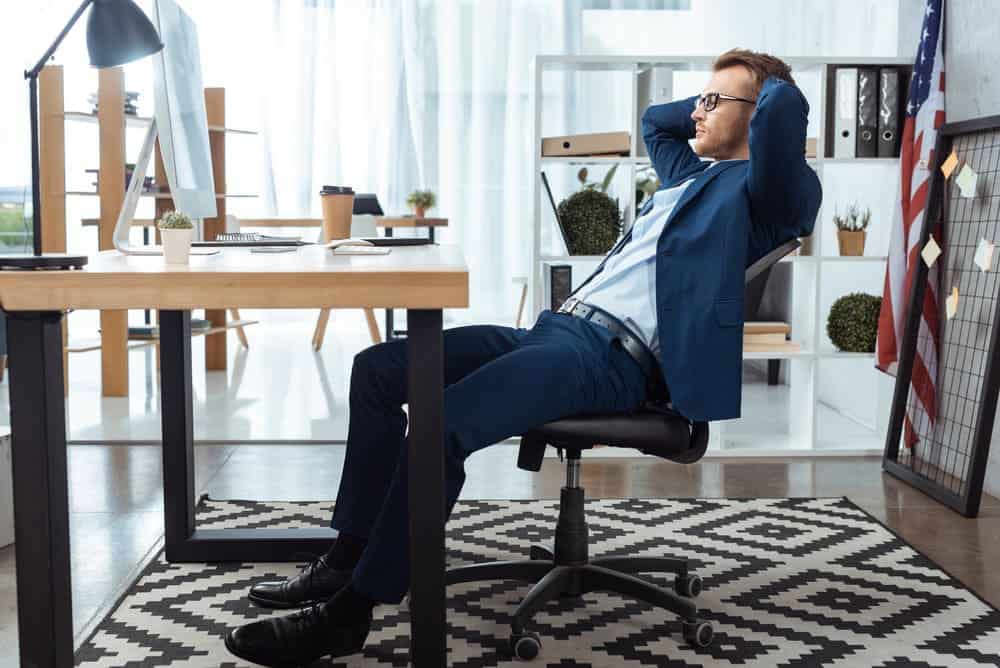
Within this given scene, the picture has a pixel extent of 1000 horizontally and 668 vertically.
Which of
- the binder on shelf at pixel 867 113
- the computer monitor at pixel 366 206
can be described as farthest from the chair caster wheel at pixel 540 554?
the computer monitor at pixel 366 206

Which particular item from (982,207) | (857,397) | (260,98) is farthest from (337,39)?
(982,207)

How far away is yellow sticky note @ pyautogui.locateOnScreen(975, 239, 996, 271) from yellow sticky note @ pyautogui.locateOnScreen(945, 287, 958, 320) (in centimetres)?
14

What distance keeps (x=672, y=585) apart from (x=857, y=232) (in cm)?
188

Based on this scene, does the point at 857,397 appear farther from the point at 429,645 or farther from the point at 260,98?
the point at 260,98

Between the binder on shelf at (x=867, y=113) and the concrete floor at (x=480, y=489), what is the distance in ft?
3.44

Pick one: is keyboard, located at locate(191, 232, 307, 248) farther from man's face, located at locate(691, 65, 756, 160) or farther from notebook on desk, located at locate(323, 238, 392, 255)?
man's face, located at locate(691, 65, 756, 160)

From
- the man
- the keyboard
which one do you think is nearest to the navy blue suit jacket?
the man

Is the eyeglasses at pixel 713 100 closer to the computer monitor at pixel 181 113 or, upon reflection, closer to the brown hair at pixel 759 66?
the brown hair at pixel 759 66

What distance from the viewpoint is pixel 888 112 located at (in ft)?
12.6

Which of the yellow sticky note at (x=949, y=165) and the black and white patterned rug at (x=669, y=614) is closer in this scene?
the black and white patterned rug at (x=669, y=614)

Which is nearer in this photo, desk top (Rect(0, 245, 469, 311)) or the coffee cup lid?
desk top (Rect(0, 245, 469, 311))

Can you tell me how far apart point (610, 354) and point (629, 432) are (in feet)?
0.54

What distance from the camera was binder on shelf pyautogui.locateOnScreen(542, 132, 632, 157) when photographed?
380 cm

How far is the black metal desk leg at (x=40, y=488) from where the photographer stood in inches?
66.2
